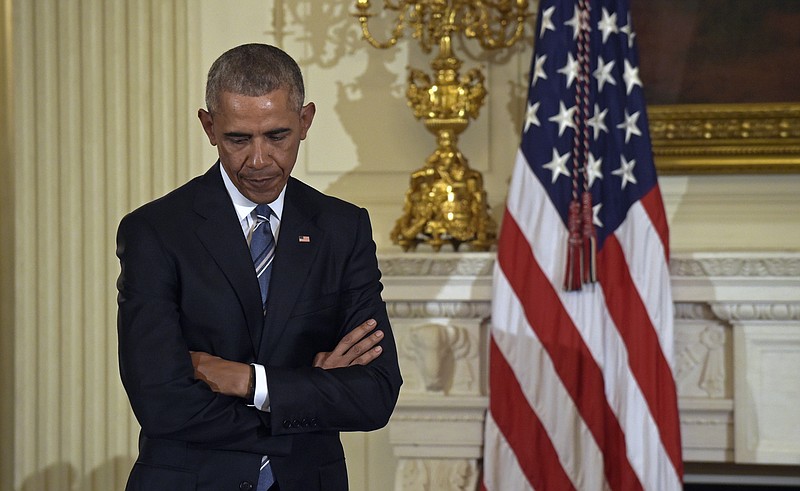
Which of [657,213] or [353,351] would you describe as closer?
[353,351]

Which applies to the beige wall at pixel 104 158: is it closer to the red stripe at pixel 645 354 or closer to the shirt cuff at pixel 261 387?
the red stripe at pixel 645 354

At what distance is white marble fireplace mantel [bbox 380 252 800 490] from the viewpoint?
13.8ft

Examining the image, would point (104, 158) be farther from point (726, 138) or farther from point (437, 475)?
point (726, 138)

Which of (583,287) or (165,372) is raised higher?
(583,287)

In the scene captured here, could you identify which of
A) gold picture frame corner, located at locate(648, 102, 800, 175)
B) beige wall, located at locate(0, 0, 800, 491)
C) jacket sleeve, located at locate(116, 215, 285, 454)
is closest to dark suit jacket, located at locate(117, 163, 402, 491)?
jacket sleeve, located at locate(116, 215, 285, 454)

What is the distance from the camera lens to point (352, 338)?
8.32 ft

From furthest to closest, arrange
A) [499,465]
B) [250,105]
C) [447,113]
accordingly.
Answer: [447,113] → [499,465] → [250,105]

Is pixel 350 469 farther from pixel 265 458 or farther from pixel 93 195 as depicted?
pixel 265 458

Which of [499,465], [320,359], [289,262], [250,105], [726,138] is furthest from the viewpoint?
[726,138]

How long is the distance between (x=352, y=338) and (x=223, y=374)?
33cm

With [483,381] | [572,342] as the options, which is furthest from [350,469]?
[572,342]

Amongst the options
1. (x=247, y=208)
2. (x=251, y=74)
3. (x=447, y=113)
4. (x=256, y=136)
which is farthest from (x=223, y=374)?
(x=447, y=113)

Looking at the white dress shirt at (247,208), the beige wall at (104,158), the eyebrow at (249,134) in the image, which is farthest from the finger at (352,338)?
the beige wall at (104,158)

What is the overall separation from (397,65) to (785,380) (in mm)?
2088
